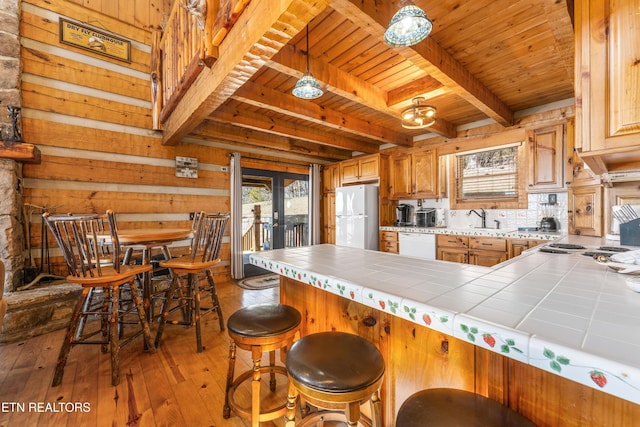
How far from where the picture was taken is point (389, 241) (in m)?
4.26

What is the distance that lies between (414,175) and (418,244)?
126 centimetres

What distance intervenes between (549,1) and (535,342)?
184cm

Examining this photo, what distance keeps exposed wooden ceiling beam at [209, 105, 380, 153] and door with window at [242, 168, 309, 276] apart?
3.72ft

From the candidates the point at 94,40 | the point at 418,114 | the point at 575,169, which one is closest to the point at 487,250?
the point at 575,169

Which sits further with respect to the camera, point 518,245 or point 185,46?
point 518,245

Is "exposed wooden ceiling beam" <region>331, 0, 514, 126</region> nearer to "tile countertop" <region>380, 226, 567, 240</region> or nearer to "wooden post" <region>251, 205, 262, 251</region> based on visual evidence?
"tile countertop" <region>380, 226, 567, 240</region>

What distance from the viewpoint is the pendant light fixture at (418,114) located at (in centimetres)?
261

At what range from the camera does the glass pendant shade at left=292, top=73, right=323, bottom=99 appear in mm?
2016

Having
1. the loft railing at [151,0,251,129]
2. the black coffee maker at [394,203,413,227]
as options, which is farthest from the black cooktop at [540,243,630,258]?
the black coffee maker at [394,203,413,227]

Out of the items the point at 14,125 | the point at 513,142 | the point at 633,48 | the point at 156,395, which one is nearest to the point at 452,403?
the point at 633,48

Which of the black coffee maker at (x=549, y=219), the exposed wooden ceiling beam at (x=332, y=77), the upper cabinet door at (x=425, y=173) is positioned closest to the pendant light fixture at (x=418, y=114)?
the exposed wooden ceiling beam at (x=332, y=77)

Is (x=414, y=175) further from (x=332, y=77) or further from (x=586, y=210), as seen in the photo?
(x=332, y=77)

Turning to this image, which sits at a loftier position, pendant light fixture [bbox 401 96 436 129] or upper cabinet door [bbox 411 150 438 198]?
pendant light fixture [bbox 401 96 436 129]

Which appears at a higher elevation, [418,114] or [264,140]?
[264,140]
